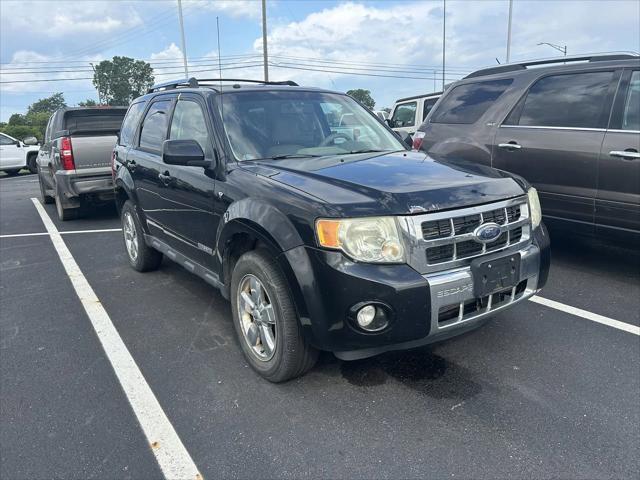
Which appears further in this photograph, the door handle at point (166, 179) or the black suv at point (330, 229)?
the door handle at point (166, 179)

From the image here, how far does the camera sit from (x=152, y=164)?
4.62 meters

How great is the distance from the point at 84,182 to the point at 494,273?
7091 mm

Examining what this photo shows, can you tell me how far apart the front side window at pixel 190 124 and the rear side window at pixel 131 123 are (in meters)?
1.09

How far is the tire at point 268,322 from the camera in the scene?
287cm

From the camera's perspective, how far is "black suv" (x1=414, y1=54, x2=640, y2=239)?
14.6 feet

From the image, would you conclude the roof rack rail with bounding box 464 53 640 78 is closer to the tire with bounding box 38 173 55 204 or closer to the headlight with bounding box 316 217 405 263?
the headlight with bounding box 316 217 405 263

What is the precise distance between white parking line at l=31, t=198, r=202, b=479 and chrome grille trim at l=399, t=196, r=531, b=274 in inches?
59.5

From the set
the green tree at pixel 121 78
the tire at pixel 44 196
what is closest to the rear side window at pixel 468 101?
the tire at pixel 44 196

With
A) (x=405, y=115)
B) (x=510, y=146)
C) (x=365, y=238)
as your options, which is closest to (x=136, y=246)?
(x=365, y=238)

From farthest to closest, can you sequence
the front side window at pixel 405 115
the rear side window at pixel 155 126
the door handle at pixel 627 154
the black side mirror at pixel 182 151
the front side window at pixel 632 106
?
the front side window at pixel 405 115, the rear side window at pixel 155 126, the front side window at pixel 632 106, the door handle at pixel 627 154, the black side mirror at pixel 182 151

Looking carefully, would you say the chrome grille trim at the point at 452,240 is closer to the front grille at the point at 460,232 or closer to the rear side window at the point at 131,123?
the front grille at the point at 460,232

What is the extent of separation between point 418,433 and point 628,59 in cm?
405

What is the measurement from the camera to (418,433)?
2.63 metres

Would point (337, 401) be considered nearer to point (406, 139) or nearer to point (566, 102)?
point (406, 139)
